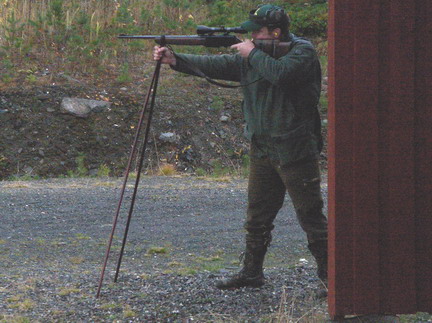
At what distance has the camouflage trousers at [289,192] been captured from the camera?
16.8 ft

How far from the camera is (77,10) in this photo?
15594 mm

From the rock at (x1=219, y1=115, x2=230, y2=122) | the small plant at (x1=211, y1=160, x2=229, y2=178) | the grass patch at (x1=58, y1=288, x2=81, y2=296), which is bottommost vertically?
the small plant at (x1=211, y1=160, x2=229, y2=178)

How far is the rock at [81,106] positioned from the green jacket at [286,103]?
806 centimetres

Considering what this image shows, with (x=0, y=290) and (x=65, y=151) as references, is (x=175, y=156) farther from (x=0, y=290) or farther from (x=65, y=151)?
(x=0, y=290)

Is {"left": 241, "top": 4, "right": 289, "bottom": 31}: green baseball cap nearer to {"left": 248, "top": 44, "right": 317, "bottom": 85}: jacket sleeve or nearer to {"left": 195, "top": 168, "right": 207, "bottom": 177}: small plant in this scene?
{"left": 248, "top": 44, "right": 317, "bottom": 85}: jacket sleeve

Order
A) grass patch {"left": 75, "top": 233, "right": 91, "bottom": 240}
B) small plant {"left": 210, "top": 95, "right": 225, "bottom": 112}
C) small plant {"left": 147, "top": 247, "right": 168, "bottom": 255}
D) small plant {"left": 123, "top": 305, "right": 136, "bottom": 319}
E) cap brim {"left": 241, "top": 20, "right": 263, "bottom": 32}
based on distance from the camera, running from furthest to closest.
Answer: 1. small plant {"left": 210, "top": 95, "right": 225, "bottom": 112}
2. grass patch {"left": 75, "top": 233, "right": 91, "bottom": 240}
3. small plant {"left": 147, "top": 247, "right": 168, "bottom": 255}
4. cap brim {"left": 241, "top": 20, "right": 263, "bottom": 32}
5. small plant {"left": 123, "top": 305, "right": 136, "bottom": 319}

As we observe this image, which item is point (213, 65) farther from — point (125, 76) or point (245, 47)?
point (125, 76)

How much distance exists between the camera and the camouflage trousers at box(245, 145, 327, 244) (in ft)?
16.8

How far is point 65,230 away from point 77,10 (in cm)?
829

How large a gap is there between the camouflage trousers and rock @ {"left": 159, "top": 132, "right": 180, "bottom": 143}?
7.50 m

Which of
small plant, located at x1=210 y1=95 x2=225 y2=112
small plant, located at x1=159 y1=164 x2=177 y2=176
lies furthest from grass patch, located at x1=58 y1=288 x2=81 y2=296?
small plant, located at x1=210 y1=95 x2=225 y2=112

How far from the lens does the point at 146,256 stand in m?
7.25
